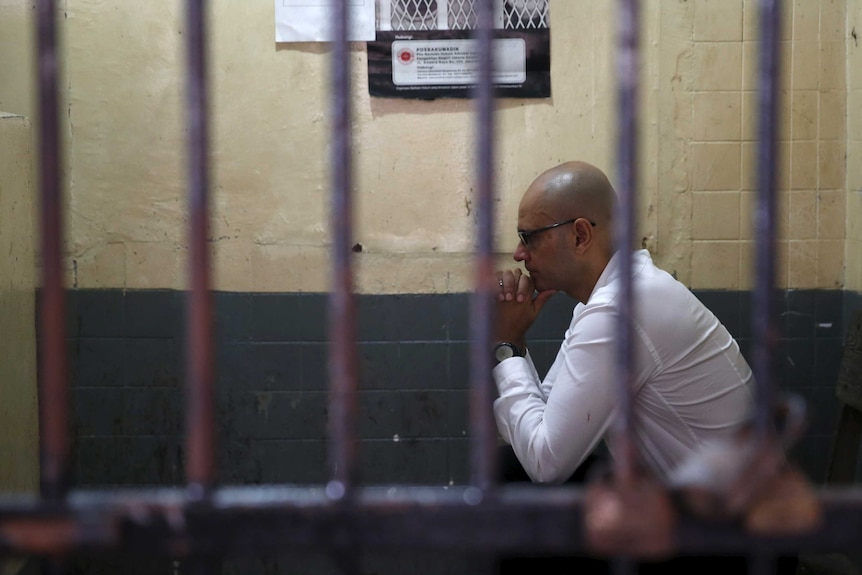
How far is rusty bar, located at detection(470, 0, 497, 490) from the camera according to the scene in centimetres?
96

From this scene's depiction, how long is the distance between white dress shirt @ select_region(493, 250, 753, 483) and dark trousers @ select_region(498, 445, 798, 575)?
0.12 metres

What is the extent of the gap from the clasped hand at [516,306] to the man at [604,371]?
12 cm

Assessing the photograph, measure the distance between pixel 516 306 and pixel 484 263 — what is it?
1.89m

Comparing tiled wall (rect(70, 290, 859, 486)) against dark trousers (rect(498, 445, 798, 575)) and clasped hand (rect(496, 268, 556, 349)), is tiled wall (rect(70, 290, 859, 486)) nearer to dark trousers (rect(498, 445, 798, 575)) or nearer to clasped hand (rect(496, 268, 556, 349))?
clasped hand (rect(496, 268, 556, 349))

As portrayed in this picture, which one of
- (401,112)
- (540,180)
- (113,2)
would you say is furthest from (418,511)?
(113,2)

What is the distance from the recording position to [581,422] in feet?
7.58

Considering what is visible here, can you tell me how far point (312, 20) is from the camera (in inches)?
152

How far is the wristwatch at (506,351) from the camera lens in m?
2.78

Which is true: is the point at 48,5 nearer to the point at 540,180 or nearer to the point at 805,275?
the point at 540,180

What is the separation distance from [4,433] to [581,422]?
72.3 inches

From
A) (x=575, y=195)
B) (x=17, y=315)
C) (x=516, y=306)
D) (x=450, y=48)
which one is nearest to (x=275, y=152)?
(x=450, y=48)

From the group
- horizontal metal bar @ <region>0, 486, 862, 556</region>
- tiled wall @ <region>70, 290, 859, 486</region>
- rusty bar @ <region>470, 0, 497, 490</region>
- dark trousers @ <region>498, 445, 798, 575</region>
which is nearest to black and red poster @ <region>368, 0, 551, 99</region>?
tiled wall @ <region>70, 290, 859, 486</region>

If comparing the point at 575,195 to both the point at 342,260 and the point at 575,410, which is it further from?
the point at 342,260

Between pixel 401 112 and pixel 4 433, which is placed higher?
pixel 401 112
